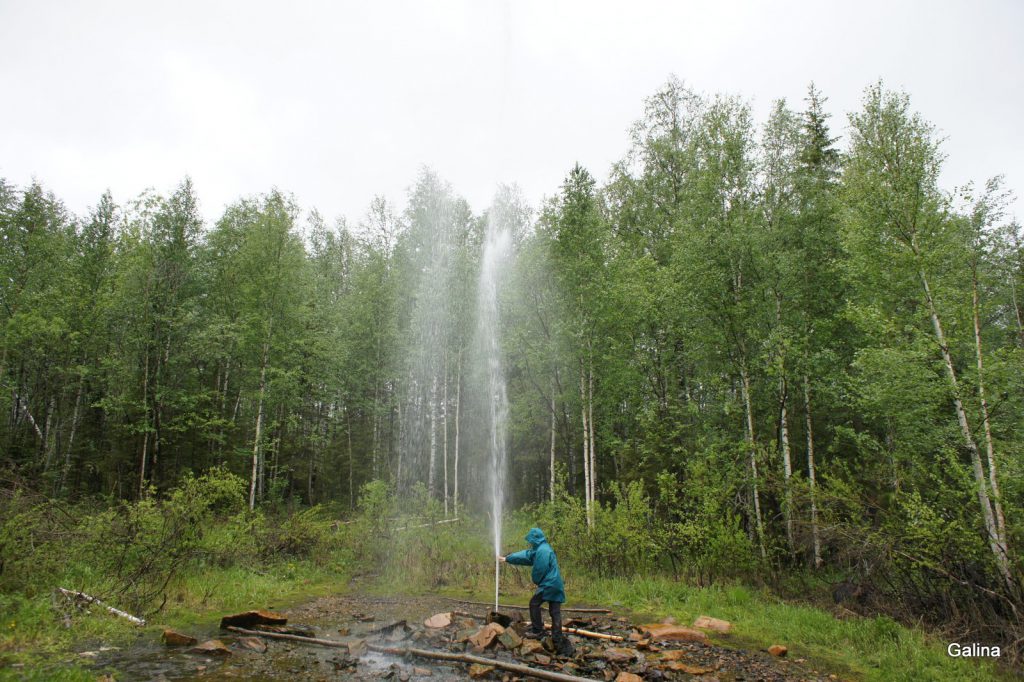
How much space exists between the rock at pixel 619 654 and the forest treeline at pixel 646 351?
475cm

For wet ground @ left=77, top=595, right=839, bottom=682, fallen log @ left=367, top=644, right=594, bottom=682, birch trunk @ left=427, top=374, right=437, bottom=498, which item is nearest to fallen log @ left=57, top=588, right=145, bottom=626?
wet ground @ left=77, top=595, right=839, bottom=682

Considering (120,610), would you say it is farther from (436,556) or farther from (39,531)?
(436,556)

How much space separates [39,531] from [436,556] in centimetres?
822

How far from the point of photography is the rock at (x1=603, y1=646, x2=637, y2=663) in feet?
23.4

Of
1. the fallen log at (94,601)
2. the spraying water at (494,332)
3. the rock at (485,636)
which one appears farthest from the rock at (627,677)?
the spraying water at (494,332)

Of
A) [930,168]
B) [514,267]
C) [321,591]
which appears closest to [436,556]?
[321,591]

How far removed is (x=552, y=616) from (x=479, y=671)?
156 centimetres

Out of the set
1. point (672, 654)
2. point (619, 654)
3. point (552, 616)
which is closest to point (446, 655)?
point (552, 616)

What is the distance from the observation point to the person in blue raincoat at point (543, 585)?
25.4ft

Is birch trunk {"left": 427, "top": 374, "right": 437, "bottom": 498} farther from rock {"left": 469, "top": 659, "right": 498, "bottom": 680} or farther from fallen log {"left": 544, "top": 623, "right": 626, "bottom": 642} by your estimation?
rock {"left": 469, "top": 659, "right": 498, "bottom": 680}

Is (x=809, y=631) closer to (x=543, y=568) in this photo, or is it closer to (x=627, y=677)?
(x=627, y=677)

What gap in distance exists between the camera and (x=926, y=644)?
7.54 m

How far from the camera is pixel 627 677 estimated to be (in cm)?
630

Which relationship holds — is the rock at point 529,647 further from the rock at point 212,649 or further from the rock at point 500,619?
the rock at point 212,649
